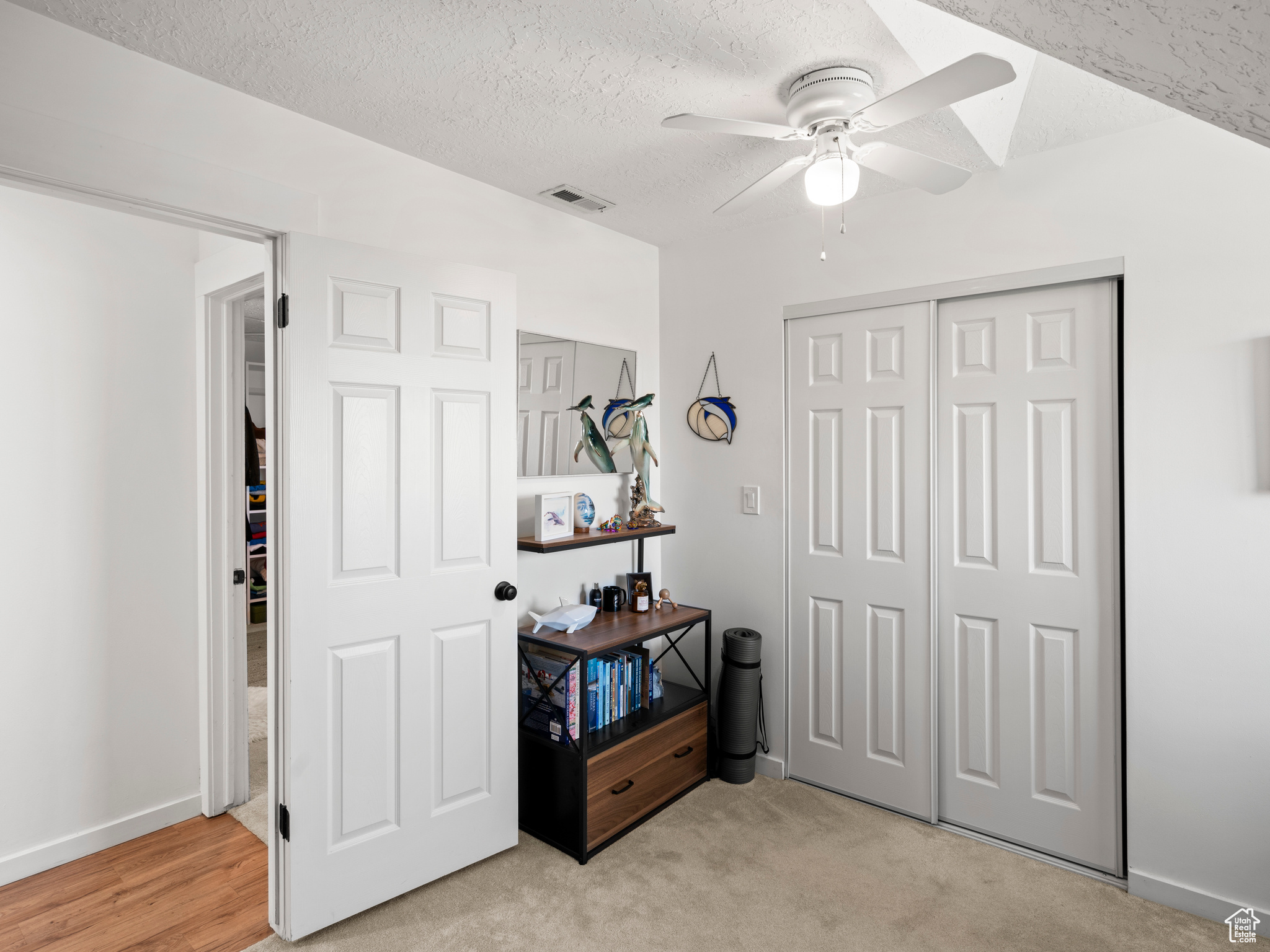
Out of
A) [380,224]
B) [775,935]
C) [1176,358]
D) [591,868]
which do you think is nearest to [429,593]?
[591,868]

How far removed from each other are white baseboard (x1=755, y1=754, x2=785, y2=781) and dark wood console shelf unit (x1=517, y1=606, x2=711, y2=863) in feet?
0.92

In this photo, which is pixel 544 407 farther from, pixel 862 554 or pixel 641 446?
pixel 862 554

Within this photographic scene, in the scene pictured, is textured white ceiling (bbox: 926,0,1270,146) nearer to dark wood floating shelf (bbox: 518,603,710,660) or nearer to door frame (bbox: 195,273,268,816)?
dark wood floating shelf (bbox: 518,603,710,660)

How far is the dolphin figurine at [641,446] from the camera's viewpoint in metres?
3.04

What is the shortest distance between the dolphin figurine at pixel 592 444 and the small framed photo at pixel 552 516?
0.24 m

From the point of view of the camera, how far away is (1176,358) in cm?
208

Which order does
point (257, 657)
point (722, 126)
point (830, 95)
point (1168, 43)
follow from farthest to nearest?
point (257, 657)
point (830, 95)
point (722, 126)
point (1168, 43)

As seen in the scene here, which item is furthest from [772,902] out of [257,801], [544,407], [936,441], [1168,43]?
[1168,43]

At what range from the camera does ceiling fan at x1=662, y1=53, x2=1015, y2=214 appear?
154 centimetres

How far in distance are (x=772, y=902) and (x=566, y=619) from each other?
113cm

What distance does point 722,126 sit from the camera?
1.66 meters

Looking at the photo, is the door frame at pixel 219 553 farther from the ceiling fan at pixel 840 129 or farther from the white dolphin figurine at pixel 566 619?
the ceiling fan at pixel 840 129

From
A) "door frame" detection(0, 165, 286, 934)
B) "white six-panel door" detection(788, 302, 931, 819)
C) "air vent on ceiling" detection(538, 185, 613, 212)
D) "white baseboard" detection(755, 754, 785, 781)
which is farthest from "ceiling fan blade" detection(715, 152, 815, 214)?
"white baseboard" detection(755, 754, 785, 781)
